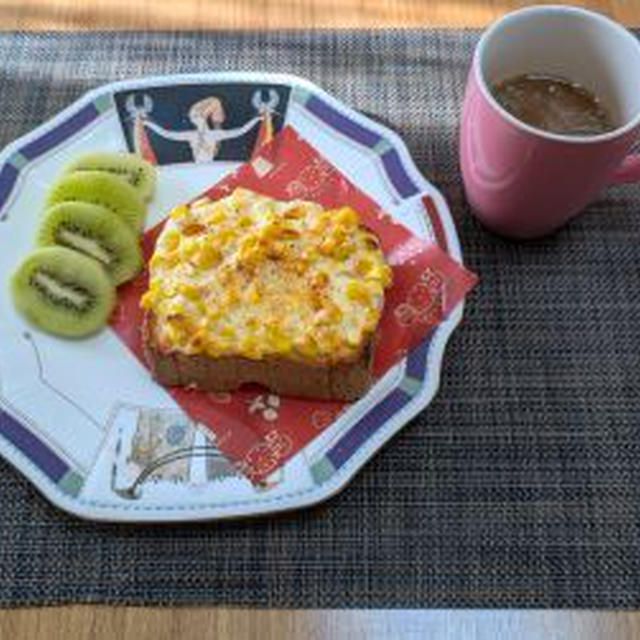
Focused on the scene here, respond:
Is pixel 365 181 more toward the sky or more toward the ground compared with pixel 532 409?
more toward the sky

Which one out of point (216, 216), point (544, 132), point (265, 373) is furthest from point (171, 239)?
point (544, 132)

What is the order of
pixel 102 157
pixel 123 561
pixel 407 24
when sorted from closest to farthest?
pixel 123 561 → pixel 102 157 → pixel 407 24

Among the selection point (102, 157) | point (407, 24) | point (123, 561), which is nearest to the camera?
point (123, 561)

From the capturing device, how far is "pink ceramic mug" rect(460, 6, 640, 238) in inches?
36.5

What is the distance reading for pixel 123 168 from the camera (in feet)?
3.43

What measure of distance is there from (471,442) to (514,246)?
25 centimetres

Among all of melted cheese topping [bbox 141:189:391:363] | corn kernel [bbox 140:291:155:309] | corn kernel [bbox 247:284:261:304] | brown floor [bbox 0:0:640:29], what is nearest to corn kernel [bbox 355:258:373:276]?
melted cheese topping [bbox 141:189:391:363]

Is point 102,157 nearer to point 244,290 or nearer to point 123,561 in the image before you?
point 244,290

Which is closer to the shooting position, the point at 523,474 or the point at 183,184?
the point at 523,474

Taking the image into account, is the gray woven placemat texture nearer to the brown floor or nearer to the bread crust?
the bread crust

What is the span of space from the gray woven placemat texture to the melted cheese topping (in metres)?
0.13

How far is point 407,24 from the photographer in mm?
1254

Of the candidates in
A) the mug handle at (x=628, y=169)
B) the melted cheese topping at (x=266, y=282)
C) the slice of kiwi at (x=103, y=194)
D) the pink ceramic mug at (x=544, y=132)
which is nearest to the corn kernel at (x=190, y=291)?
the melted cheese topping at (x=266, y=282)

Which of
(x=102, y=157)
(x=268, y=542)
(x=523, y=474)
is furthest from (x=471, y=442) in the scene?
(x=102, y=157)
